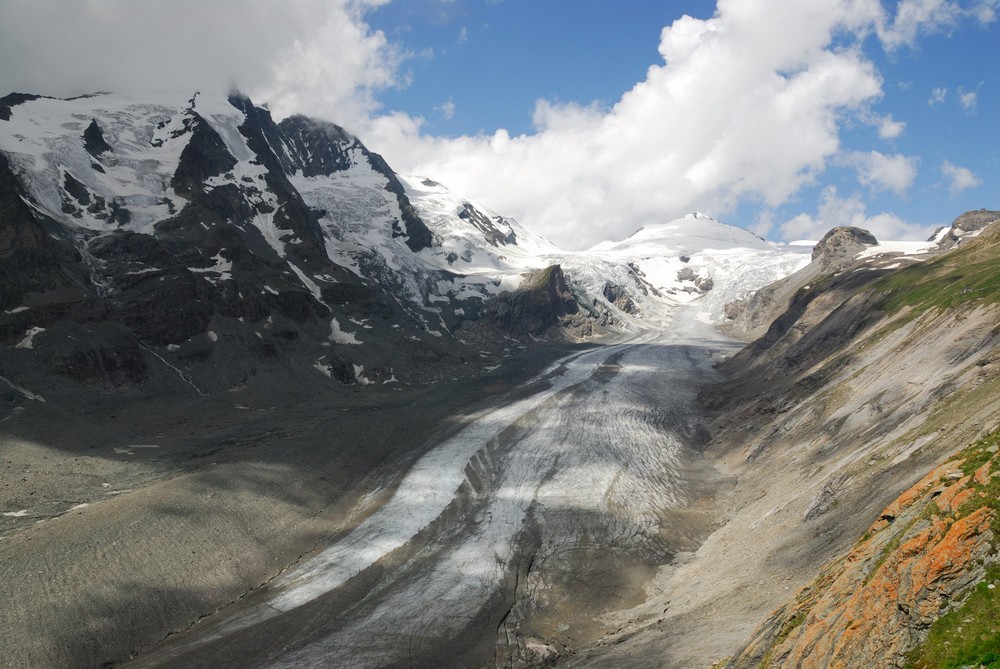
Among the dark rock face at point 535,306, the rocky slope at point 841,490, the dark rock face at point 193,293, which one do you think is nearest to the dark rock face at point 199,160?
the dark rock face at point 193,293

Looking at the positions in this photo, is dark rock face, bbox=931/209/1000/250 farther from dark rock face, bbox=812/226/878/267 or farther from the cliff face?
the cliff face

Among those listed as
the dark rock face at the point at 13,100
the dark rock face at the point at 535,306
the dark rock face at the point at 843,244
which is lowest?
the dark rock face at the point at 843,244

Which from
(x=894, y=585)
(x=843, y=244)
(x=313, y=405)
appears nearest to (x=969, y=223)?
(x=843, y=244)

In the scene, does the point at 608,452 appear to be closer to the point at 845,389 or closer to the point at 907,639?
the point at 845,389

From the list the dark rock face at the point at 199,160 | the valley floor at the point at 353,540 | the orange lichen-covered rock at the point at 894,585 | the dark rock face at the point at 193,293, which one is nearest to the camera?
the orange lichen-covered rock at the point at 894,585

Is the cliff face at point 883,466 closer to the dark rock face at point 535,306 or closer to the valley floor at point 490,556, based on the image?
the valley floor at point 490,556

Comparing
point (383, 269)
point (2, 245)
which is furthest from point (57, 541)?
point (383, 269)

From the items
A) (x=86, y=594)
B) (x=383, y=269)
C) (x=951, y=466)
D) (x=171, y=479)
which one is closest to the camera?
(x=951, y=466)

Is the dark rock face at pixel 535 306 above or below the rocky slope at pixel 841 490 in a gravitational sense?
above
